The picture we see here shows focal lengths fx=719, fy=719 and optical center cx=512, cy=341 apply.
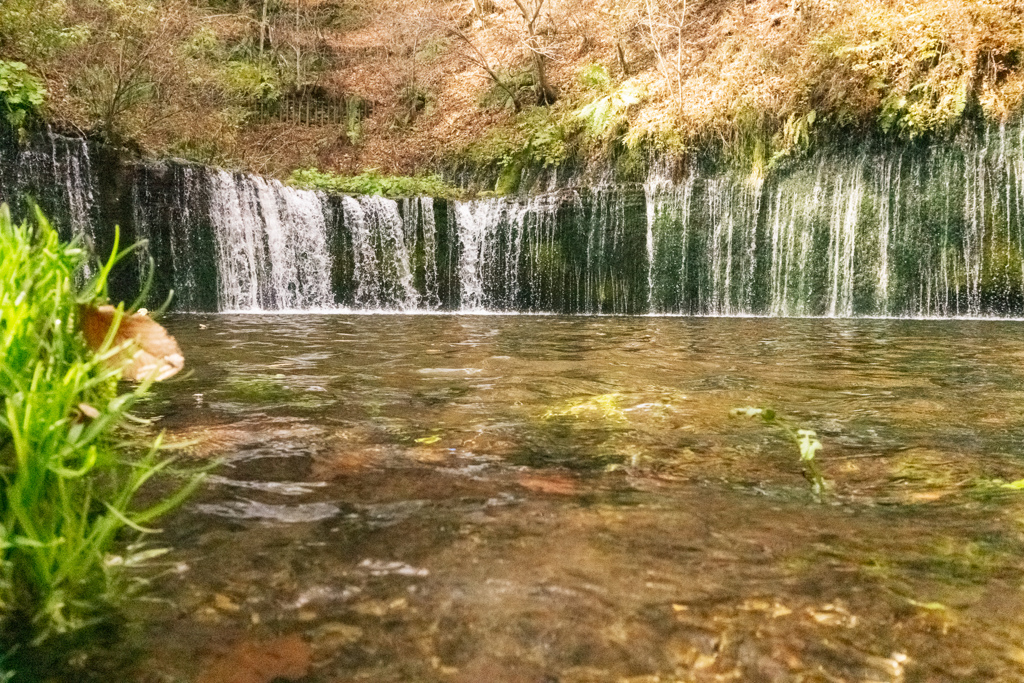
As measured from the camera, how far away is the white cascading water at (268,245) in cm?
1215

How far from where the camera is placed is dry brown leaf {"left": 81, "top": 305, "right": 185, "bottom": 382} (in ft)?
6.33

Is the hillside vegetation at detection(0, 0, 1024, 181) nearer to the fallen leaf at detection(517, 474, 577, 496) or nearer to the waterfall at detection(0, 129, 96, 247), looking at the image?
the waterfall at detection(0, 129, 96, 247)

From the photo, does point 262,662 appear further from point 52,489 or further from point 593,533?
point 593,533

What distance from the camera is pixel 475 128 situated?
15.9 meters

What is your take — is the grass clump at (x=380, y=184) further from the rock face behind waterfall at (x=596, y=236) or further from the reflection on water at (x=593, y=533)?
the reflection on water at (x=593, y=533)

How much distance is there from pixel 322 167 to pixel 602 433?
15.1 m

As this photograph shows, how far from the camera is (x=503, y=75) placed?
52.4 feet

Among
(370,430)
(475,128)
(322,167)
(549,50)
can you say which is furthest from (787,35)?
(370,430)

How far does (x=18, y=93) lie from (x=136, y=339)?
35.6ft

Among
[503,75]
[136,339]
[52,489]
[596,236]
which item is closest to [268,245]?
[596,236]

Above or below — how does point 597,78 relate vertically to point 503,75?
below

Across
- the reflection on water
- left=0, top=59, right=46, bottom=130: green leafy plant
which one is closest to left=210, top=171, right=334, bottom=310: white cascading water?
left=0, top=59, right=46, bottom=130: green leafy plant

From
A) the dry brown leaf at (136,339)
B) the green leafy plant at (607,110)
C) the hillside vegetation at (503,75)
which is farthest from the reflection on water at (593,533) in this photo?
the green leafy plant at (607,110)

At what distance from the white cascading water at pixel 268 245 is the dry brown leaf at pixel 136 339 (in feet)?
35.1
